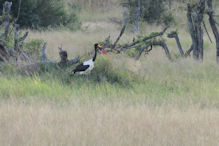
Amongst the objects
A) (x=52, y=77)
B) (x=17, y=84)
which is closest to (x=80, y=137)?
(x=17, y=84)

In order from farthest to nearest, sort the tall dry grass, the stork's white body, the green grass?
the stork's white body
the green grass
the tall dry grass

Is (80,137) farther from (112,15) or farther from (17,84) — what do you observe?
(112,15)

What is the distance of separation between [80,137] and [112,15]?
93.2 feet

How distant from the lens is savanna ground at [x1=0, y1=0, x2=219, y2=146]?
187 inches

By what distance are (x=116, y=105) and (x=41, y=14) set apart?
690 inches

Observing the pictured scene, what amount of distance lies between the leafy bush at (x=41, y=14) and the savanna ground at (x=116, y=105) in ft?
40.5

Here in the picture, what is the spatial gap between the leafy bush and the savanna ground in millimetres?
12349

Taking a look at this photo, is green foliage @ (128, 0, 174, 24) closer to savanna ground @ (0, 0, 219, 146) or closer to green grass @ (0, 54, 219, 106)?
savanna ground @ (0, 0, 219, 146)

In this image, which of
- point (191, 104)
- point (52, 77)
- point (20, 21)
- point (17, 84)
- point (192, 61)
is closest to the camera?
point (191, 104)

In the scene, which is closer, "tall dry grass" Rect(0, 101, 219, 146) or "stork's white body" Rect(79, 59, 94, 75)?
"tall dry grass" Rect(0, 101, 219, 146)

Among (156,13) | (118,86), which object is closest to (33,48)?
(118,86)

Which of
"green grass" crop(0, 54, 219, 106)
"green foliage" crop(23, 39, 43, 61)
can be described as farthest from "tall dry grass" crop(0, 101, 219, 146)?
"green foliage" crop(23, 39, 43, 61)

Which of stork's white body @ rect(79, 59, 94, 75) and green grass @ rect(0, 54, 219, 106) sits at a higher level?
stork's white body @ rect(79, 59, 94, 75)

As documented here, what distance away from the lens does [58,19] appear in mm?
23797
